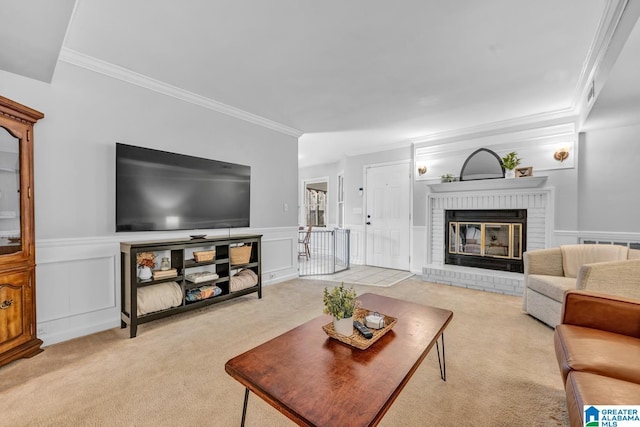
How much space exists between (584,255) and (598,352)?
6.93ft

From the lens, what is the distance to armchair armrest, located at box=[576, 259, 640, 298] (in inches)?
81.4

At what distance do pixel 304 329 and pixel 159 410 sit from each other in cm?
90

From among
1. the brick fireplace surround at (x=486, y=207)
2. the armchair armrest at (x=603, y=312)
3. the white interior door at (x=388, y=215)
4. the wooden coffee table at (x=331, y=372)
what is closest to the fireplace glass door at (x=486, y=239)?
the brick fireplace surround at (x=486, y=207)

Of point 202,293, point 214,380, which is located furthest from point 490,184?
point 214,380

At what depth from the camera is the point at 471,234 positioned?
4.68 meters

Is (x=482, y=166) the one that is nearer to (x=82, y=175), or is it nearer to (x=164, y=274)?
(x=164, y=274)

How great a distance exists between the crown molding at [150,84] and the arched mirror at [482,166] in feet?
10.3

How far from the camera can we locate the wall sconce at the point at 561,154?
384cm

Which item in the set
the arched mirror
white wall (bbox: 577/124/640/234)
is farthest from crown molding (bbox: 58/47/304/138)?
white wall (bbox: 577/124/640/234)

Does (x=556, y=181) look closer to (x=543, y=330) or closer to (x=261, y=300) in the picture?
(x=543, y=330)

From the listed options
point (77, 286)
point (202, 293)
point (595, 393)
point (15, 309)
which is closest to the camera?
point (595, 393)

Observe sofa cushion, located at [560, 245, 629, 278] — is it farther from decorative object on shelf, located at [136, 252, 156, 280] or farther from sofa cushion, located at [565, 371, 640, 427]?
decorative object on shelf, located at [136, 252, 156, 280]

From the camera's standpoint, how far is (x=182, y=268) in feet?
9.48

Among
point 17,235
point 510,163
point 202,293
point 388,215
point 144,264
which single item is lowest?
point 202,293
